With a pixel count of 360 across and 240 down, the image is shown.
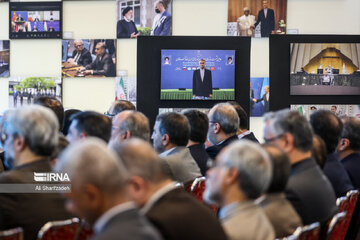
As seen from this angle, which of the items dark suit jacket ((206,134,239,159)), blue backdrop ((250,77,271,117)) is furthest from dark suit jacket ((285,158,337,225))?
blue backdrop ((250,77,271,117))

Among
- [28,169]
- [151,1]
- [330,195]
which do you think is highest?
[151,1]

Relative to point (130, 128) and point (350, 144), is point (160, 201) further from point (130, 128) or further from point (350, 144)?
point (350, 144)

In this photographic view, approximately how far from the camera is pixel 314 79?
639 cm

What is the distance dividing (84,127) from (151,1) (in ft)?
21.1

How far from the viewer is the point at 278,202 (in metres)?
2.60

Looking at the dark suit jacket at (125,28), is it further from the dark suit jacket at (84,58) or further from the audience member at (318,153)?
the audience member at (318,153)

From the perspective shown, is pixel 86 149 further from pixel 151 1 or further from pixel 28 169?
pixel 151 1

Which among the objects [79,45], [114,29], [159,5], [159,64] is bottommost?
[159,64]

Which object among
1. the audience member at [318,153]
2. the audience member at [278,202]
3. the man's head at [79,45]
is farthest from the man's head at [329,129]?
the man's head at [79,45]

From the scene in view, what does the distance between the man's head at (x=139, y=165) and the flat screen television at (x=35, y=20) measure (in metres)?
8.09

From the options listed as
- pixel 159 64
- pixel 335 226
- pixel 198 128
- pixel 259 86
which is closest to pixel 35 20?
pixel 159 64

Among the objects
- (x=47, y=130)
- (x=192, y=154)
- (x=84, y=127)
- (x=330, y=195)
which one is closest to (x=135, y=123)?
(x=84, y=127)

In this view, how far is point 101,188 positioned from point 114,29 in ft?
27.0

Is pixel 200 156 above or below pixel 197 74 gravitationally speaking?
below
